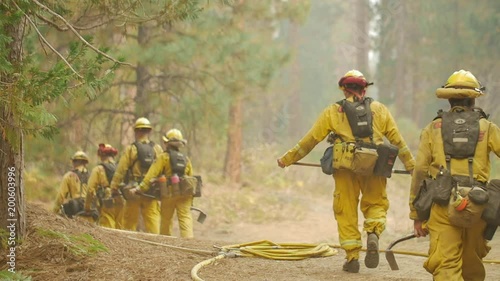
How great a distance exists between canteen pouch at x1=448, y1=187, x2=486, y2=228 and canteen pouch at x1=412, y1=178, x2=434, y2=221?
0.22 metres

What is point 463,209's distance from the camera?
6293mm

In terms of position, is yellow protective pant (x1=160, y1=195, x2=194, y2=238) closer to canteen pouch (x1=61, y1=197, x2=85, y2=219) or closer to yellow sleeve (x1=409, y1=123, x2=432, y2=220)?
canteen pouch (x1=61, y1=197, x2=85, y2=219)

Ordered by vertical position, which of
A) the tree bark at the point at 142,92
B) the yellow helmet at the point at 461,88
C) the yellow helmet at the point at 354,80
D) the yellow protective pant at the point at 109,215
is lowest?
the yellow protective pant at the point at 109,215

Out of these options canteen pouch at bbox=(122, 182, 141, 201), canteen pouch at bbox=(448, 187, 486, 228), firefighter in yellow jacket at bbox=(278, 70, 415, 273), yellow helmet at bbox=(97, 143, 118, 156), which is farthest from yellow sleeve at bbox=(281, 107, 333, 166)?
yellow helmet at bbox=(97, 143, 118, 156)

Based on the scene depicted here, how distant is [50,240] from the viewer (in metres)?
8.11

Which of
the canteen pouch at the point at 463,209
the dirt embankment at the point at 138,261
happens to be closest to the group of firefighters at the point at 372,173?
the canteen pouch at the point at 463,209

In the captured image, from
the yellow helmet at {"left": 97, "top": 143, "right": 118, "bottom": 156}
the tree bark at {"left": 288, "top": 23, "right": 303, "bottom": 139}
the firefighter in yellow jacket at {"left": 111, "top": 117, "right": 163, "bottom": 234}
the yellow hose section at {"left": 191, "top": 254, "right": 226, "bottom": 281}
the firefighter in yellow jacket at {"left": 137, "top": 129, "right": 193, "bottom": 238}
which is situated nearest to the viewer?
the yellow hose section at {"left": 191, "top": 254, "right": 226, "bottom": 281}

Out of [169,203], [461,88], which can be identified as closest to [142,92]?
[169,203]

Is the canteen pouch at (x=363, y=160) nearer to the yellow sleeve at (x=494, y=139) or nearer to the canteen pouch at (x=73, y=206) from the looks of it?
the yellow sleeve at (x=494, y=139)

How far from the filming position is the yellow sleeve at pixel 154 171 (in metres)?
12.4

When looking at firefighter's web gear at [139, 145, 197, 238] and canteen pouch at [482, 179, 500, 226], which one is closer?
canteen pouch at [482, 179, 500, 226]

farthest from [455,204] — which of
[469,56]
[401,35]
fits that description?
[401,35]

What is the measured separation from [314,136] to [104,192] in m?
5.99

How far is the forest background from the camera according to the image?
25.6 feet
